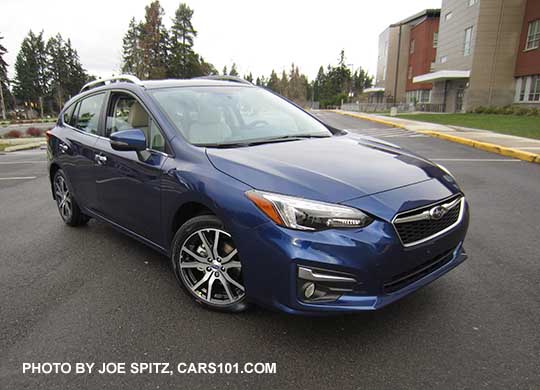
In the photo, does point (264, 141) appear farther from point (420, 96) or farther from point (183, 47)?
point (183, 47)

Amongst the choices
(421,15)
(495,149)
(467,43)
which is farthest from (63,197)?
(421,15)

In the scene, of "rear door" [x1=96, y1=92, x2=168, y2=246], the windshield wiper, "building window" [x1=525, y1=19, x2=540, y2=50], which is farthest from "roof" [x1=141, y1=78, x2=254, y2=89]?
"building window" [x1=525, y1=19, x2=540, y2=50]

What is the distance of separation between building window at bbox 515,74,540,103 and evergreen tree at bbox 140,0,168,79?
144 ft

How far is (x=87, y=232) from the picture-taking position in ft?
15.7

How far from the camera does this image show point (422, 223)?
98.2 inches

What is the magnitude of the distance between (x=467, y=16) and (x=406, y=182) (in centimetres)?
3606

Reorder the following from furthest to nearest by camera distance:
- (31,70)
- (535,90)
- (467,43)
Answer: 1. (31,70)
2. (467,43)
3. (535,90)

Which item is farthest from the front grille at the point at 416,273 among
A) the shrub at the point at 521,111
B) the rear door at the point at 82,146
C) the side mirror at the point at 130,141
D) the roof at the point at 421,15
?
the roof at the point at 421,15

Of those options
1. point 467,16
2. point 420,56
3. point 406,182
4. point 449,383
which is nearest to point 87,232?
point 406,182

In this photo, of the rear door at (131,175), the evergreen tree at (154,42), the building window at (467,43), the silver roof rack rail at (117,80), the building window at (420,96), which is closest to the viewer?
the rear door at (131,175)

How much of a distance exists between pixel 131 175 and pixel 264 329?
5.65 ft

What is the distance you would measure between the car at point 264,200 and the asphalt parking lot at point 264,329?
1.07 feet

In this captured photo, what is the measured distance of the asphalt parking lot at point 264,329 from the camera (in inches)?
90.0

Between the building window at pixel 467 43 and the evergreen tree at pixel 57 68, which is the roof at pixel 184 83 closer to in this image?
the building window at pixel 467 43
